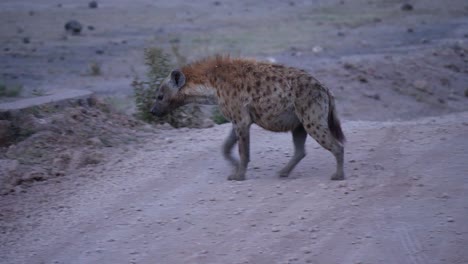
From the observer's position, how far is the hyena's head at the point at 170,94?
7.17 metres

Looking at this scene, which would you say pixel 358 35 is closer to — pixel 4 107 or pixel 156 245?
pixel 4 107

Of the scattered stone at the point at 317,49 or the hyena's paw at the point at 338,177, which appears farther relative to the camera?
the scattered stone at the point at 317,49

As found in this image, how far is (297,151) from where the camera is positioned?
673cm

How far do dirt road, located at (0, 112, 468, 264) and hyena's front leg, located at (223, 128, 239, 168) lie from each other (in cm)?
13

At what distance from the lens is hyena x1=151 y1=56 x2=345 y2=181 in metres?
6.39

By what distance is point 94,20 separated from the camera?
80.4 ft

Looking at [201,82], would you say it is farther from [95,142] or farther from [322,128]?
[95,142]

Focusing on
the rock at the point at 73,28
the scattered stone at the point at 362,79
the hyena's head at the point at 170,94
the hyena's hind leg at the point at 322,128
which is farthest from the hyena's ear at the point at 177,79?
the rock at the point at 73,28

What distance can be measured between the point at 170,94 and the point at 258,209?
202 cm

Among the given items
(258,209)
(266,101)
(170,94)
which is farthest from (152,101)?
(258,209)

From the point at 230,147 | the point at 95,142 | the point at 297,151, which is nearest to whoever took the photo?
the point at 297,151

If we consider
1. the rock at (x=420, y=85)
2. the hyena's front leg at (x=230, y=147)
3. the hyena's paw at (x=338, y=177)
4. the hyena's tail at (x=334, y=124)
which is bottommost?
the rock at (x=420, y=85)

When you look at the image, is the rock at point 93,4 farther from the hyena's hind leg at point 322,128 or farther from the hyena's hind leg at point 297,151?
the hyena's hind leg at point 322,128

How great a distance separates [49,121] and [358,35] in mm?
13828
